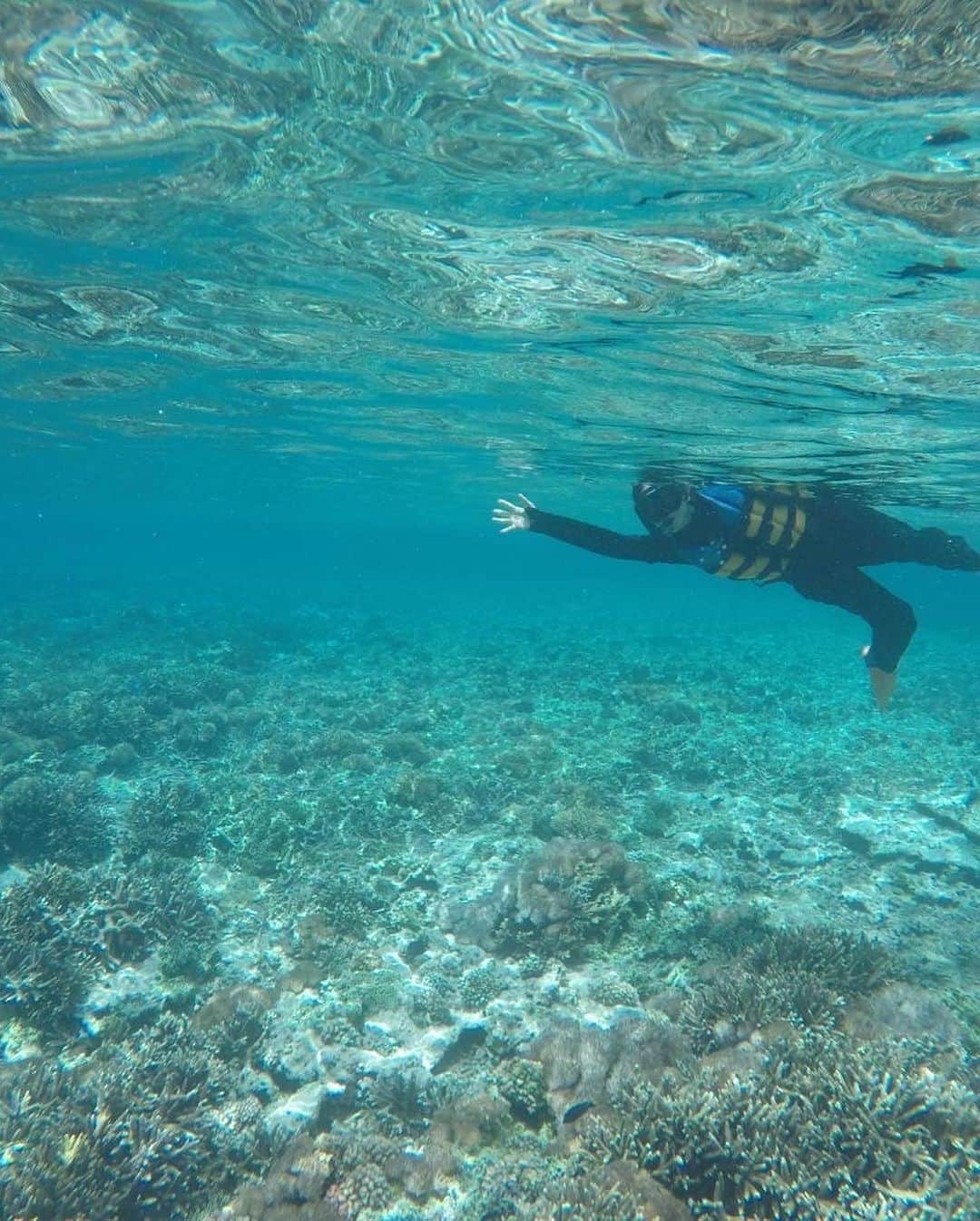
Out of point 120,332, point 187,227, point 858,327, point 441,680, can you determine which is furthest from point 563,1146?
point 120,332

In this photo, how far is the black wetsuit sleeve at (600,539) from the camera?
30.4 feet

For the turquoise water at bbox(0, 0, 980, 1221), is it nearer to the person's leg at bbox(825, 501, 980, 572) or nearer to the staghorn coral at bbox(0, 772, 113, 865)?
the staghorn coral at bbox(0, 772, 113, 865)

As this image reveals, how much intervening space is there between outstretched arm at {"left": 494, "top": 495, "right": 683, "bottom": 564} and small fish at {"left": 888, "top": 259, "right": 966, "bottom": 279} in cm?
478

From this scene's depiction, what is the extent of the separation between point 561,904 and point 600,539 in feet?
15.8

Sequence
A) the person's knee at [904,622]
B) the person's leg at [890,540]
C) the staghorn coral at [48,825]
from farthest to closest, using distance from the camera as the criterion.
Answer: the staghorn coral at [48,825] → the person's leg at [890,540] → the person's knee at [904,622]

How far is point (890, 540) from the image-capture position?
1104cm

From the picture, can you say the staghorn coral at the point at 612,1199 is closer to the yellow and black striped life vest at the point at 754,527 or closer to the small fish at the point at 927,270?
the yellow and black striped life vest at the point at 754,527

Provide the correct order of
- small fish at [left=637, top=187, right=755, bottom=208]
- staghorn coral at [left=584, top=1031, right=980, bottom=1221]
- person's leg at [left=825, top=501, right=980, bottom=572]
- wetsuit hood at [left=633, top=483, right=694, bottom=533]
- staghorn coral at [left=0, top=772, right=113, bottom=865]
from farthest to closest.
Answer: staghorn coral at [left=0, top=772, right=113, bottom=865], person's leg at [left=825, top=501, right=980, bottom=572], wetsuit hood at [left=633, top=483, right=694, bottom=533], small fish at [left=637, top=187, right=755, bottom=208], staghorn coral at [left=584, top=1031, right=980, bottom=1221]

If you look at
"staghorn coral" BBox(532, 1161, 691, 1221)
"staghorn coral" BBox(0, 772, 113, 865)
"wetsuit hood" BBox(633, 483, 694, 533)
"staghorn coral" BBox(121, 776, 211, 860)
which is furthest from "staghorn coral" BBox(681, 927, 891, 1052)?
"staghorn coral" BBox(0, 772, 113, 865)

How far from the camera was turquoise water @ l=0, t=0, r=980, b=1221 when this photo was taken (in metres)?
5.78

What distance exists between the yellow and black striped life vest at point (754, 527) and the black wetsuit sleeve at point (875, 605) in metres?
0.82

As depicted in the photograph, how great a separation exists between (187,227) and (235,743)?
10.6 m

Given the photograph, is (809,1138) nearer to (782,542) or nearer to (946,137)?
(782,542)

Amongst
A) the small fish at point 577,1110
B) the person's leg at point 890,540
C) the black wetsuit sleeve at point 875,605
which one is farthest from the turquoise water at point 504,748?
the black wetsuit sleeve at point 875,605
